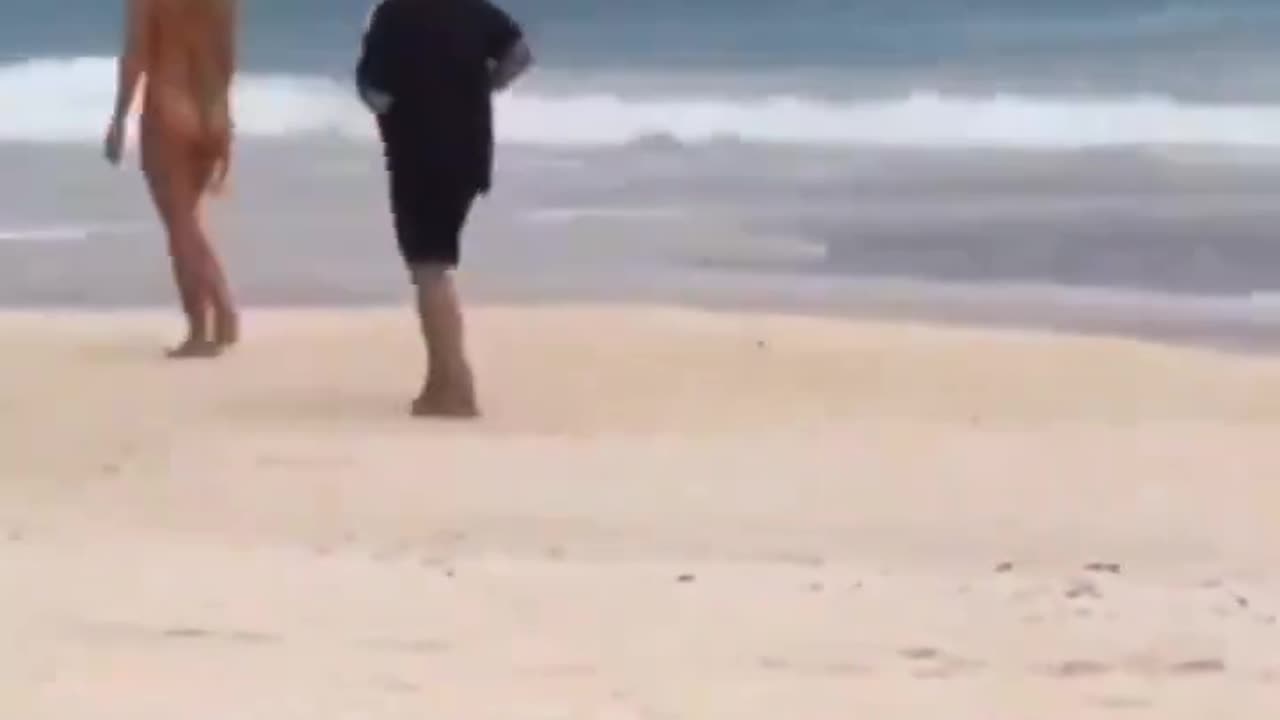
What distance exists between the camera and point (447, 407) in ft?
22.4

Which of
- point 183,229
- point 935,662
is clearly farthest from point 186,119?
point 935,662

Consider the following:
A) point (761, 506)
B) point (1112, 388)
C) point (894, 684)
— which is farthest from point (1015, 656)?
point (1112, 388)

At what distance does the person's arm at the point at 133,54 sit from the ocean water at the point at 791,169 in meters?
2.64

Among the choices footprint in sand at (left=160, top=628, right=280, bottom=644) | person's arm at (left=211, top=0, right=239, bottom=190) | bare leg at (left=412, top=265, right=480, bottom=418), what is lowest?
bare leg at (left=412, top=265, right=480, bottom=418)

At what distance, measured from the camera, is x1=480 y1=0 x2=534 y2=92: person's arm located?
6617 millimetres

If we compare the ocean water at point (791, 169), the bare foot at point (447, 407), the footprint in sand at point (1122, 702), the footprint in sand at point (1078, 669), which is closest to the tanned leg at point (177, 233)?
the bare foot at point (447, 407)

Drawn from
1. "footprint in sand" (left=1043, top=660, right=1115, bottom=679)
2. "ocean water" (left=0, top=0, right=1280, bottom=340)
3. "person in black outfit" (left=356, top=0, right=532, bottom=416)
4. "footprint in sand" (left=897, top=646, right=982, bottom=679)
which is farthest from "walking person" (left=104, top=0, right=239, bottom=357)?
"footprint in sand" (left=1043, top=660, right=1115, bottom=679)

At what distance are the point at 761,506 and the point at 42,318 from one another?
4.61 metres

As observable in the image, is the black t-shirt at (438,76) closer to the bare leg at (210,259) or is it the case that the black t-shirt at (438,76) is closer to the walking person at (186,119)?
the walking person at (186,119)

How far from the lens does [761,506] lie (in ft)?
18.1

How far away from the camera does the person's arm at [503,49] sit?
21.7 feet

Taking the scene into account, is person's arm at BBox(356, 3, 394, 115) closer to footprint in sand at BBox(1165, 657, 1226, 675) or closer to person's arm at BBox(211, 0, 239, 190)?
person's arm at BBox(211, 0, 239, 190)

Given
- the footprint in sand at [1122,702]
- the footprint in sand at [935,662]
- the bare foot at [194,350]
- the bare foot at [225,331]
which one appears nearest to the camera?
the footprint in sand at [1122,702]

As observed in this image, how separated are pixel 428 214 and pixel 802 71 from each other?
17899 mm
